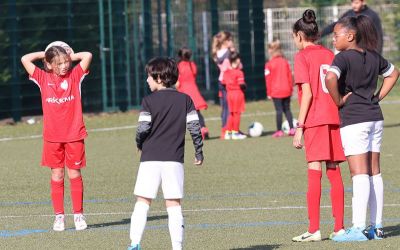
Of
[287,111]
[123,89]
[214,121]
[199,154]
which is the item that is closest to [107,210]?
[199,154]

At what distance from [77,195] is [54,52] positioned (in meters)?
1.31

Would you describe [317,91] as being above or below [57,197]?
above

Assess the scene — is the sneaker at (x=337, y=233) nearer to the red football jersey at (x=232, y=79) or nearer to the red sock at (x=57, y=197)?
the red sock at (x=57, y=197)

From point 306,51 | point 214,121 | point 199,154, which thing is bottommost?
point 214,121

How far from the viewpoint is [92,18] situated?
27297 mm

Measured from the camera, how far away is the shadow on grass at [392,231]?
10289 mm

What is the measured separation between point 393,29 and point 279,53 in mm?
10273

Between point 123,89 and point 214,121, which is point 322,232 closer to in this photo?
point 214,121

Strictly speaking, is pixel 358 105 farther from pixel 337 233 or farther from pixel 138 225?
pixel 138 225

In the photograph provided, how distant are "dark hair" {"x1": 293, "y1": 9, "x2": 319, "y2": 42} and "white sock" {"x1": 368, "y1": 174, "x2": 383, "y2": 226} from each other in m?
1.25

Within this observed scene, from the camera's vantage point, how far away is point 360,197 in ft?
32.5

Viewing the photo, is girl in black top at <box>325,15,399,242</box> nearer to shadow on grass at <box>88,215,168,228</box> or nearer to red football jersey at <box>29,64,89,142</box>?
shadow on grass at <box>88,215,168,228</box>

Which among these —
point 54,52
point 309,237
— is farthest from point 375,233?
point 54,52

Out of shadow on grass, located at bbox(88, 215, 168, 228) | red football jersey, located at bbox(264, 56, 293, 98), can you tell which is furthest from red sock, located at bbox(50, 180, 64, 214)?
red football jersey, located at bbox(264, 56, 293, 98)
